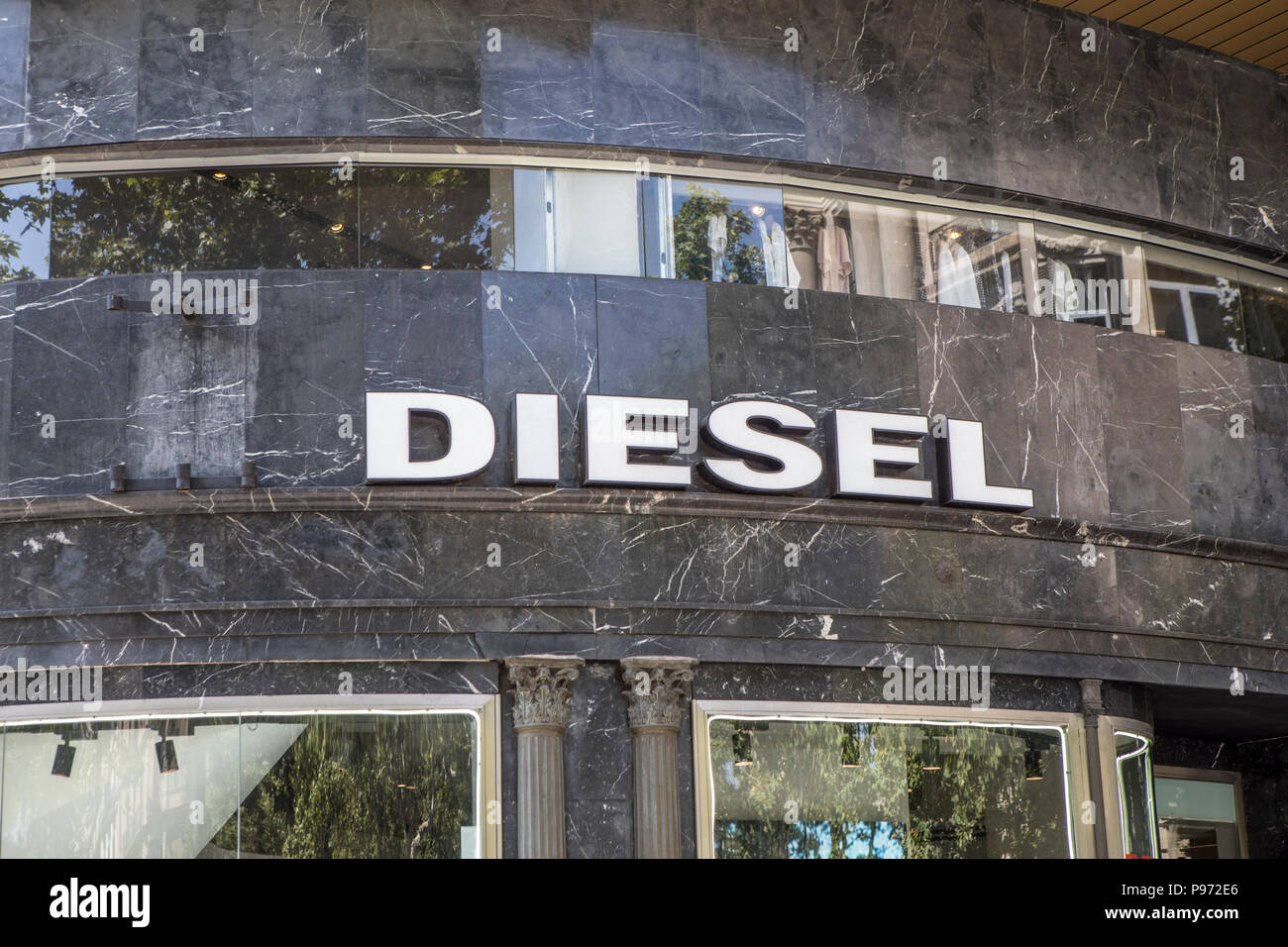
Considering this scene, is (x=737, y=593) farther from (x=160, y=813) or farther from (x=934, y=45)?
(x=934, y=45)

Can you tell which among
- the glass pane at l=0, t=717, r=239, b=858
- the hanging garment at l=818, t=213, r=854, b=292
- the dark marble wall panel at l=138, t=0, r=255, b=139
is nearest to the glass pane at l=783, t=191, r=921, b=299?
the hanging garment at l=818, t=213, r=854, b=292

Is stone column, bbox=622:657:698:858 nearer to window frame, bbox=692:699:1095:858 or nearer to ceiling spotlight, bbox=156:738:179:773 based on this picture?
window frame, bbox=692:699:1095:858

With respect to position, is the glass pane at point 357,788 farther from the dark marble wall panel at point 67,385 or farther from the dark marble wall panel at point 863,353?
the dark marble wall panel at point 863,353

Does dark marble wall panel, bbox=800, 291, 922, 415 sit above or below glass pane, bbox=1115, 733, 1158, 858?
above

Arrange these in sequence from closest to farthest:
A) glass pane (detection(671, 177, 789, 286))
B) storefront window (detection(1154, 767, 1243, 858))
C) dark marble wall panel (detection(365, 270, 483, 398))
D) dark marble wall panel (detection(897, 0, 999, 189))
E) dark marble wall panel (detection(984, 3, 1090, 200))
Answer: dark marble wall panel (detection(365, 270, 483, 398))
glass pane (detection(671, 177, 789, 286))
dark marble wall panel (detection(897, 0, 999, 189))
dark marble wall panel (detection(984, 3, 1090, 200))
storefront window (detection(1154, 767, 1243, 858))

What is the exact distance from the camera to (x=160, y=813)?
11117 millimetres

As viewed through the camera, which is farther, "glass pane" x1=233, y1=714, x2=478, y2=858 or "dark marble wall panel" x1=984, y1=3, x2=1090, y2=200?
"dark marble wall panel" x1=984, y1=3, x2=1090, y2=200

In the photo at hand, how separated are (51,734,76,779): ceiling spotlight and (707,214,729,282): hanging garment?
659 cm

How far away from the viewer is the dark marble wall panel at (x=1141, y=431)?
14016 mm

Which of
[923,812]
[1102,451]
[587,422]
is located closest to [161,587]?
[587,422]

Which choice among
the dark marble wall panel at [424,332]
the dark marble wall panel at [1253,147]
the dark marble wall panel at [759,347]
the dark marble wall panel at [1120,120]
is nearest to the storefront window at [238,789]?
the dark marble wall panel at [424,332]

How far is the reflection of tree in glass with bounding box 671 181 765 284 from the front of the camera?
43.2 feet

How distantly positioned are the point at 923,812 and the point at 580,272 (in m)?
5.47

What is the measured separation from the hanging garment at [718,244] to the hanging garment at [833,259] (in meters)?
0.93
